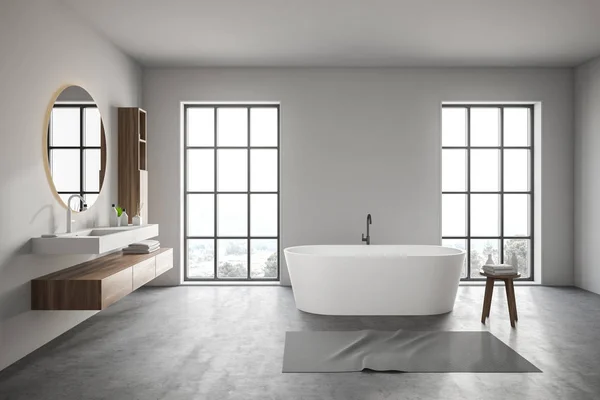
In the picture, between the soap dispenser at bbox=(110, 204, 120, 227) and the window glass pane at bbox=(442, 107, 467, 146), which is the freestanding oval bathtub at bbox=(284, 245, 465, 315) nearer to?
the soap dispenser at bbox=(110, 204, 120, 227)

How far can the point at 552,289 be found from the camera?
6543 millimetres

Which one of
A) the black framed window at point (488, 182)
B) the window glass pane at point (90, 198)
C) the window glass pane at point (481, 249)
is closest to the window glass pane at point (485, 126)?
the black framed window at point (488, 182)

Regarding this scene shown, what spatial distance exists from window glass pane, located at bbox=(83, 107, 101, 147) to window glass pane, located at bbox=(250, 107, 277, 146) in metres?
2.32

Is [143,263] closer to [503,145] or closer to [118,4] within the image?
[118,4]

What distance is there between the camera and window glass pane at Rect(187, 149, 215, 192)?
273 inches

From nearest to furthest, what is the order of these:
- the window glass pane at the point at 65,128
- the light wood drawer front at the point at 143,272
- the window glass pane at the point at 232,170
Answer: the window glass pane at the point at 65,128 < the light wood drawer front at the point at 143,272 < the window glass pane at the point at 232,170

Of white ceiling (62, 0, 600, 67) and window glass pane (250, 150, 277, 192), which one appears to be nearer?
white ceiling (62, 0, 600, 67)

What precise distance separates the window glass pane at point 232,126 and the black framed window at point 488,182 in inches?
111

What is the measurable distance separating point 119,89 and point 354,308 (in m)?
3.70

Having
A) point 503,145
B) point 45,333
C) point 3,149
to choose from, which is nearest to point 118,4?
point 3,149

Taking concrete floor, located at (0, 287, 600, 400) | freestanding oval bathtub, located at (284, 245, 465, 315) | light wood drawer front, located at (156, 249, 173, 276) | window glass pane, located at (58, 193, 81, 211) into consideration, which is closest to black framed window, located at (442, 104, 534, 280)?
concrete floor, located at (0, 287, 600, 400)

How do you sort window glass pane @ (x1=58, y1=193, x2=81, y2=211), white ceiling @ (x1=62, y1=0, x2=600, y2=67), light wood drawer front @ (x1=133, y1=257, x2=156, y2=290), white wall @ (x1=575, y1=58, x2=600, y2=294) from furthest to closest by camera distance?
white wall @ (x1=575, y1=58, x2=600, y2=294), light wood drawer front @ (x1=133, y1=257, x2=156, y2=290), white ceiling @ (x1=62, y1=0, x2=600, y2=67), window glass pane @ (x1=58, y1=193, x2=81, y2=211)

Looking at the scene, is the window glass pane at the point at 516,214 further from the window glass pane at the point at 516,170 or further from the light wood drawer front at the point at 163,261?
the light wood drawer front at the point at 163,261

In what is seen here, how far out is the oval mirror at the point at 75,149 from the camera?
13.8 ft
